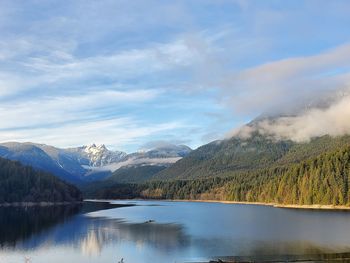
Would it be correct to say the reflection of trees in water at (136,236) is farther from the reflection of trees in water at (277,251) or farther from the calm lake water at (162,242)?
the reflection of trees in water at (277,251)

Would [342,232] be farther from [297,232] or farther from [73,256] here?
[73,256]

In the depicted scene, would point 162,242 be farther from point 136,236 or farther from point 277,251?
point 277,251

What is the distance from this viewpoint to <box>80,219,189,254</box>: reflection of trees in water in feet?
297

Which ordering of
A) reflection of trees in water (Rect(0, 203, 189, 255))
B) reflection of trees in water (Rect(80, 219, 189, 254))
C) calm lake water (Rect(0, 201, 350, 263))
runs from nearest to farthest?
calm lake water (Rect(0, 201, 350, 263)) < reflection of trees in water (Rect(80, 219, 189, 254)) < reflection of trees in water (Rect(0, 203, 189, 255))

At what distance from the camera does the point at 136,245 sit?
9138 centimetres

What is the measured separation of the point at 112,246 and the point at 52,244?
12761mm

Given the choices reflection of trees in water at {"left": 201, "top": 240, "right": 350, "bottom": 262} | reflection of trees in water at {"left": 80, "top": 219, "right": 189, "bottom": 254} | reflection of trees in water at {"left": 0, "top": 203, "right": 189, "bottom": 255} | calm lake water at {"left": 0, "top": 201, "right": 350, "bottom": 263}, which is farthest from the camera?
reflection of trees in water at {"left": 0, "top": 203, "right": 189, "bottom": 255}

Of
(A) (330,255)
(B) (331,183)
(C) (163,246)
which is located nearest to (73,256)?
(C) (163,246)

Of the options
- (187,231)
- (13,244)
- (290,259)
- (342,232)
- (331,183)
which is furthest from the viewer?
(331,183)

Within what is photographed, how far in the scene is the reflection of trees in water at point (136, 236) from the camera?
90625mm

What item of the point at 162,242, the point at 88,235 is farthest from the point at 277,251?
the point at 88,235

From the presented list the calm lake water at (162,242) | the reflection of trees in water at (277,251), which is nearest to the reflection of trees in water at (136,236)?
the calm lake water at (162,242)

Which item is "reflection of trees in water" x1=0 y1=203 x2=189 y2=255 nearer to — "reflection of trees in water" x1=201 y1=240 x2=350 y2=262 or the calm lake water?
the calm lake water

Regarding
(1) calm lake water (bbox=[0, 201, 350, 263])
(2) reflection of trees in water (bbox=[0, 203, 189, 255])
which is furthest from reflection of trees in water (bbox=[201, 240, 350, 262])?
(2) reflection of trees in water (bbox=[0, 203, 189, 255])
